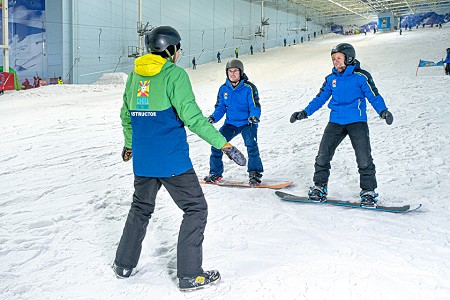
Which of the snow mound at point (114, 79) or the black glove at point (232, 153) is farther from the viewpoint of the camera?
the snow mound at point (114, 79)

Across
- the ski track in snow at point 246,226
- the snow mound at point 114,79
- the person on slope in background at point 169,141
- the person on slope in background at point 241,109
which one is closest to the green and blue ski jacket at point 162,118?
the person on slope in background at point 169,141

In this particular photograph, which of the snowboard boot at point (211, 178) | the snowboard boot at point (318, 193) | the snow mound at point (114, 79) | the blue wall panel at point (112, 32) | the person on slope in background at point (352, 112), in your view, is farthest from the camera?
the blue wall panel at point (112, 32)

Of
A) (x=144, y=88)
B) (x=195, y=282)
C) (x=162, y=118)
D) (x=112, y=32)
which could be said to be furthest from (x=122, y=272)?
(x=112, y=32)

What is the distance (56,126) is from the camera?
27.4 feet

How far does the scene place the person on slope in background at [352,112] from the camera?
367 centimetres

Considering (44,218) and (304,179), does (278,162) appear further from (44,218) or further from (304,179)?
(44,218)

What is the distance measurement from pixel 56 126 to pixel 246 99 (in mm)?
5386

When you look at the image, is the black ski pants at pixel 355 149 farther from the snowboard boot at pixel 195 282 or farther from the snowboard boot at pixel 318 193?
the snowboard boot at pixel 195 282

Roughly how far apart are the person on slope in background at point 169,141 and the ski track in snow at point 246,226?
21 cm

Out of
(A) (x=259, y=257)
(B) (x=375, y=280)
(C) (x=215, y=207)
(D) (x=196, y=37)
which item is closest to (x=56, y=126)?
(C) (x=215, y=207)

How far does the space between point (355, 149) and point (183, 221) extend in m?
2.12

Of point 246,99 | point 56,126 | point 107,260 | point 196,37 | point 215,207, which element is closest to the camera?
point 107,260

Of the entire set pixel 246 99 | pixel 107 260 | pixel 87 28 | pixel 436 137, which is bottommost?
pixel 107 260

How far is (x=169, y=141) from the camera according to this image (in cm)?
227
